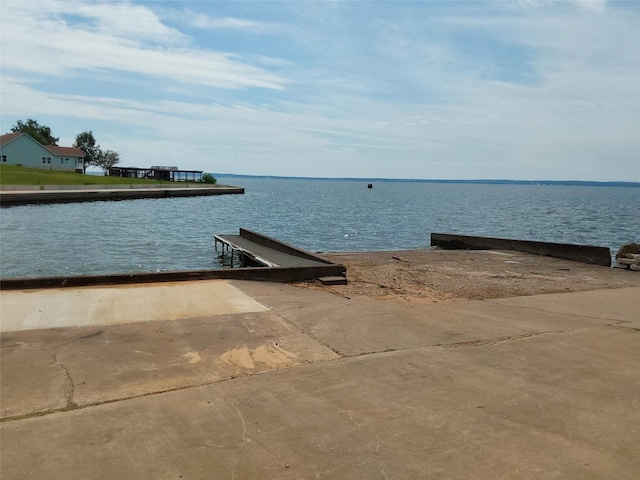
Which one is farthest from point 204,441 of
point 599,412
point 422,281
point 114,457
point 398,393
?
point 422,281

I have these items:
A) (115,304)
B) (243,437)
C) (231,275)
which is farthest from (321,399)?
(231,275)

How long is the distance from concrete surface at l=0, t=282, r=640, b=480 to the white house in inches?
3496

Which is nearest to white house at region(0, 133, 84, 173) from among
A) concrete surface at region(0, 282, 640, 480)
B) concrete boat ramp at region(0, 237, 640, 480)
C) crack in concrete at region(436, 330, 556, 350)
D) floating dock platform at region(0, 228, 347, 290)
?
floating dock platform at region(0, 228, 347, 290)

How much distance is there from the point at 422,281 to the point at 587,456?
9109 millimetres

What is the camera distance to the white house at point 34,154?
270 ft

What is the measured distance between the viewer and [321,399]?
15.5 ft

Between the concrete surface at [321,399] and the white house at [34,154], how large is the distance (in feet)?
291

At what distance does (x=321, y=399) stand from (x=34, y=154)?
315 ft

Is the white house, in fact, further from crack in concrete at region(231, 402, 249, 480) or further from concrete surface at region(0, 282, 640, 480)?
crack in concrete at region(231, 402, 249, 480)

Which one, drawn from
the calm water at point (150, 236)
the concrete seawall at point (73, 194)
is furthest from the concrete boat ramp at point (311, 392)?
the concrete seawall at point (73, 194)

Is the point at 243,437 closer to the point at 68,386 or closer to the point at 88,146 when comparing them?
the point at 68,386

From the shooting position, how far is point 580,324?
7848mm

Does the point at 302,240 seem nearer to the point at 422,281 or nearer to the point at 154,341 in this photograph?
the point at 422,281

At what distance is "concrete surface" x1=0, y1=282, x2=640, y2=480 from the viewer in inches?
143
